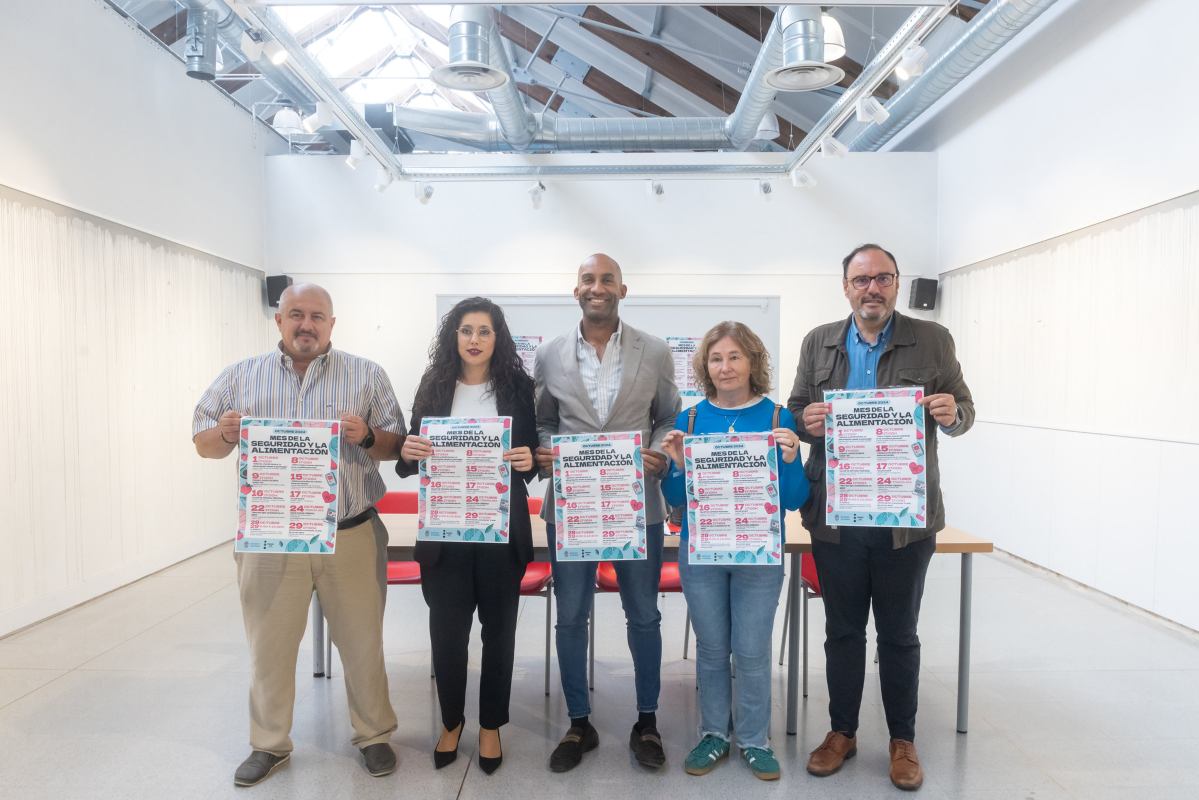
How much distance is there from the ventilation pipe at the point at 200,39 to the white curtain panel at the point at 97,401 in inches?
48.7

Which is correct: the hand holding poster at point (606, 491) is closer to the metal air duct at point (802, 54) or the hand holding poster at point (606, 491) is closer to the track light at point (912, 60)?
the metal air duct at point (802, 54)

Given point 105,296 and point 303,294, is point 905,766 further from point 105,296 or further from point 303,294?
Result: point 105,296

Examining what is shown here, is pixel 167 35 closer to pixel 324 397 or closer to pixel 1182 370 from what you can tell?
pixel 324 397

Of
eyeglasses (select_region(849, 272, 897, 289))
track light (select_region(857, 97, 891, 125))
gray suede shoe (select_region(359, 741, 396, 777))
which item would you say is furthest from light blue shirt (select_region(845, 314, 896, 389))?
track light (select_region(857, 97, 891, 125))

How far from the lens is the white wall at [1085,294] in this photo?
4383 millimetres

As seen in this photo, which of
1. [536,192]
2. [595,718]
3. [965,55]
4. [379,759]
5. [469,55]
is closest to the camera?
[379,759]

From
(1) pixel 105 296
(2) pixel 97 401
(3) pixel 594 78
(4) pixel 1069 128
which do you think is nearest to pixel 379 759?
(2) pixel 97 401

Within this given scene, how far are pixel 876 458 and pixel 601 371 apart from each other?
950 millimetres

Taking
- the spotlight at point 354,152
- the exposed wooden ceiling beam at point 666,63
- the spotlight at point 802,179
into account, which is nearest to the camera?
the spotlight at point 354,152

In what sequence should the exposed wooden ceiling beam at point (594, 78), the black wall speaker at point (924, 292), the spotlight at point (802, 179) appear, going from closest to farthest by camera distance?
1. the spotlight at point (802, 179)
2. the black wall speaker at point (924, 292)
3. the exposed wooden ceiling beam at point (594, 78)

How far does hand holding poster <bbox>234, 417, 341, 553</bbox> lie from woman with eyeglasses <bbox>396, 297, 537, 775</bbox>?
0.89ft

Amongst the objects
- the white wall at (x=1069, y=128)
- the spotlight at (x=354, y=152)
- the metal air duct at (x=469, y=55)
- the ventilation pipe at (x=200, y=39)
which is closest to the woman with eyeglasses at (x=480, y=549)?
the metal air duct at (x=469, y=55)

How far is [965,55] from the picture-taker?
5.36 metres

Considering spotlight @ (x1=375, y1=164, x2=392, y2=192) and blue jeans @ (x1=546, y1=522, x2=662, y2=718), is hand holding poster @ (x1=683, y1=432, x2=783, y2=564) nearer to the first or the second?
blue jeans @ (x1=546, y1=522, x2=662, y2=718)
